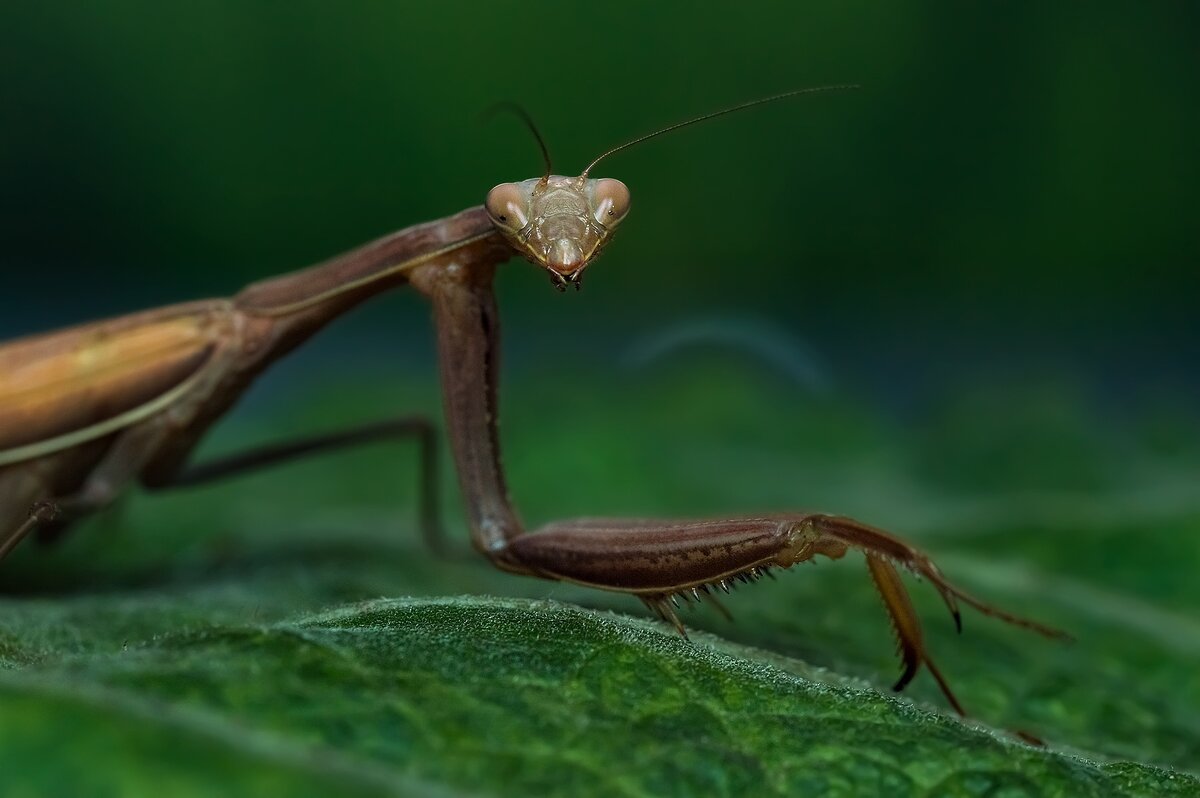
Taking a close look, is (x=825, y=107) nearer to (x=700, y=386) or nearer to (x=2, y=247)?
(x=700, y=386)

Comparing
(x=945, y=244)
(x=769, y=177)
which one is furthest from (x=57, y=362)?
(x=945, y=244)

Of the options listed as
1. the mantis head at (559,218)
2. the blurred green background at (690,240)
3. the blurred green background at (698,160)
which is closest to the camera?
the mantis head at (559,218)

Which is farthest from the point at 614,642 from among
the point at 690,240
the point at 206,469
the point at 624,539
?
the point at 690,240

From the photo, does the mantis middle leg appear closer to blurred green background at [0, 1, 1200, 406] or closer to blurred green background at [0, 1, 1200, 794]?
blurred green background at [0, 1, 1200, 794]

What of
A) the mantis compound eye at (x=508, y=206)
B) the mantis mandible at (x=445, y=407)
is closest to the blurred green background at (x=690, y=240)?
the mantis mandible at (x=445, y=407)

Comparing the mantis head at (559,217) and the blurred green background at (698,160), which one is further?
the blurred green background at (698,160)

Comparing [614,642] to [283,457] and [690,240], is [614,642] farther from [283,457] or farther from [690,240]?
[690,240]

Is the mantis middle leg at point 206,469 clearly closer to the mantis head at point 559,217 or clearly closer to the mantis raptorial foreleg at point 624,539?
the mantis raptorial foreleg at point 624,539
